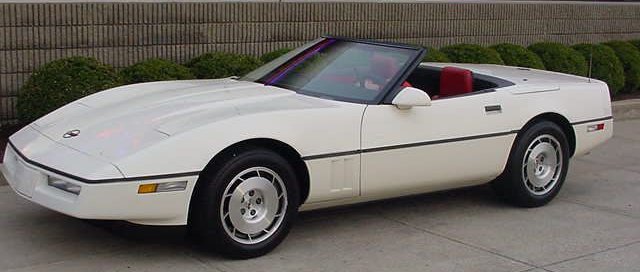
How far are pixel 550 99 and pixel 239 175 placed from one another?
112 inches

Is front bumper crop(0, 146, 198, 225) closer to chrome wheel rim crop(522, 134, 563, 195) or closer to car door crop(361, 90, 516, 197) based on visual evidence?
car door crop(361, 90, 516, 197)

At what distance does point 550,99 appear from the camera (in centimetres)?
695

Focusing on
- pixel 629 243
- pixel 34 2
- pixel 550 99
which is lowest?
pixel 629 243

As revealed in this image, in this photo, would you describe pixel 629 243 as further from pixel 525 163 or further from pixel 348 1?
pixel 348 1

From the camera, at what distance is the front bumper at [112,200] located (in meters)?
4.90

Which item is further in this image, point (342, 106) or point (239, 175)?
point (342, 106)

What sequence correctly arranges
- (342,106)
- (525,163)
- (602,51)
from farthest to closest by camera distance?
(602,51), (525,163), (342,106)

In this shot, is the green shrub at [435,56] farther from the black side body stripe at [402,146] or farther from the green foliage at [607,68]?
the black side body stripe at [402,146]

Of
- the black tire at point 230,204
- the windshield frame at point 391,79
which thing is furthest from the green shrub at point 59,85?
the black tire at point 230,204

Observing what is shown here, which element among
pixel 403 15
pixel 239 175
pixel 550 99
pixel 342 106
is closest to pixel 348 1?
pixel 403 15

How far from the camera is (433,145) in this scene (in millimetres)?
6164

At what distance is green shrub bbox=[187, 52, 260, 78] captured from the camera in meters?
9.61

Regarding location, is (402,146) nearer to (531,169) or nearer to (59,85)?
(531,169)

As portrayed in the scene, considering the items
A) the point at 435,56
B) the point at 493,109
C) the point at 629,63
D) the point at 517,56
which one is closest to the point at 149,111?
the point at 493,109
